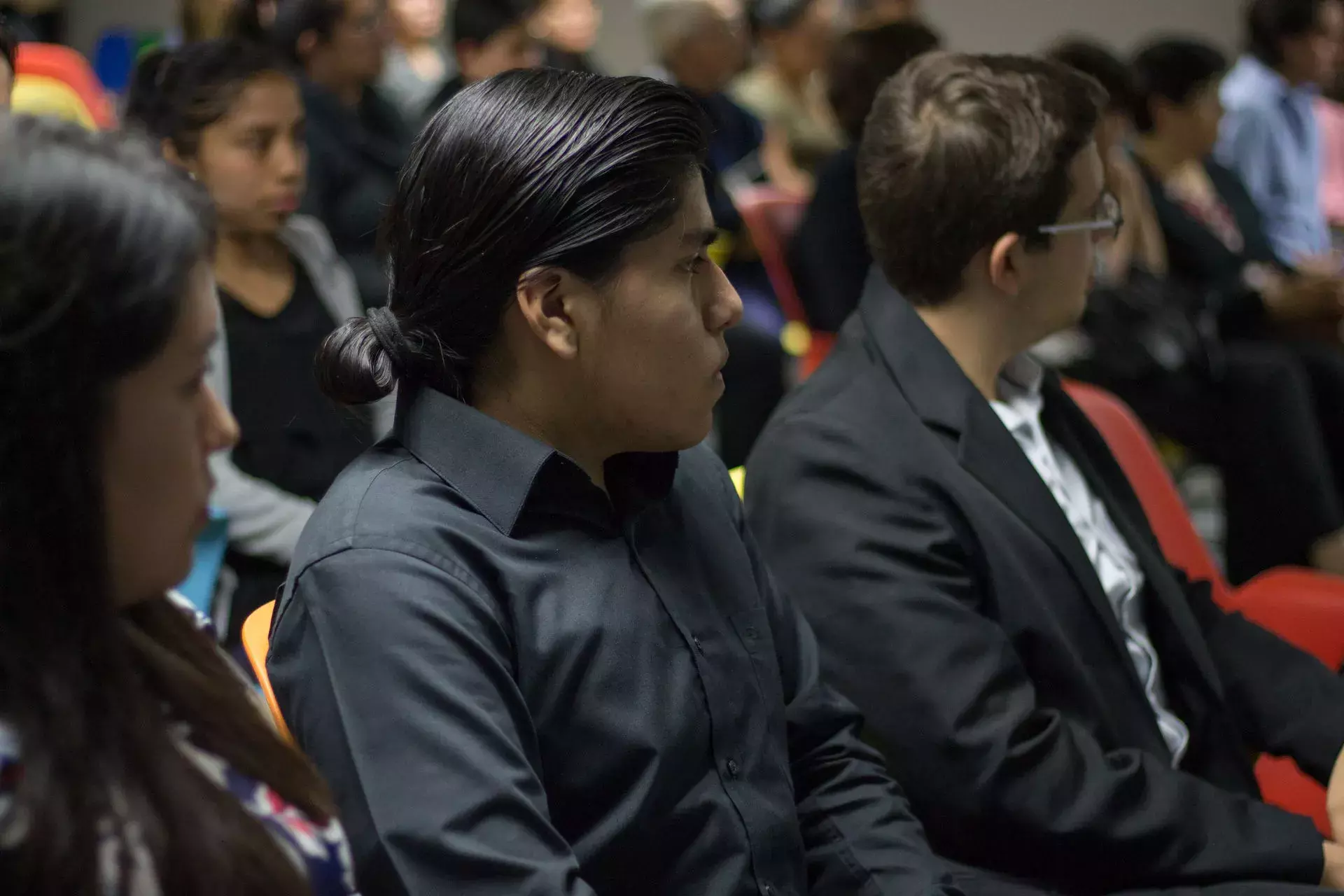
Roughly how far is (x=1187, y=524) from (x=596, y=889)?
45.8 inches

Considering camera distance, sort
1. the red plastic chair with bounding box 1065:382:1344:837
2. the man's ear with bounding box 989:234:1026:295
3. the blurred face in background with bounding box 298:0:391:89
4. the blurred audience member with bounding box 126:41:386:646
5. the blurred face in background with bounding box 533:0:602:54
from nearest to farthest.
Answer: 1. the man's ear with bounding box 989:234:1026:295
2. the red plastic chair with bounding box 1065:382:1344:837
3. the blurred audience member with bounding box 126:41:386:646
4. the blurred face in background with bounding box 298:0:391:89
5. the blurred face in background with bounding box 533:0:602:54

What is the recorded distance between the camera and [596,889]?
41.2 inches

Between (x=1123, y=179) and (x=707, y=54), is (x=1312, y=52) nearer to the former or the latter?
(x=1123, y=179)

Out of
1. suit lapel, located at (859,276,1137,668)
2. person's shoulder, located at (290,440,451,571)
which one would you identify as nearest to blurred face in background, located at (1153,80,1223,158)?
suit lapel, located at (859,276,1137,668)

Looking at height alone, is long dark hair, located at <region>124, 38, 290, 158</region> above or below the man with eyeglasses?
above

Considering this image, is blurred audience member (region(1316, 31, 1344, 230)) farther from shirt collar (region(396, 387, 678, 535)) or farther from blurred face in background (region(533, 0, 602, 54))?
shirt collar (region(396, 387, 678, 535))

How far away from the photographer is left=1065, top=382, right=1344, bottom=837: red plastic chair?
5.59 ft

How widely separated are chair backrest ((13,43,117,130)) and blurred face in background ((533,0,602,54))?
1743 millimetres

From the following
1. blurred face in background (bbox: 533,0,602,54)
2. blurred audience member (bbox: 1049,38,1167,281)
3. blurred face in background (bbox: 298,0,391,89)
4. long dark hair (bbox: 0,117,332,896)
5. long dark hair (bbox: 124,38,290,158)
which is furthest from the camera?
blurred face in background (bbox: 533,0,602,54)

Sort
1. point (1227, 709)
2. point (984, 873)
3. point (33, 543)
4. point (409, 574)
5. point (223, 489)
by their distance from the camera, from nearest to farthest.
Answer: point (33, 543)
point (409, 574)
point (984, 873)
point (1227, 709)
point (223, 489)

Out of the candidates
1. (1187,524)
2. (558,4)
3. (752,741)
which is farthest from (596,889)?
(558,4)

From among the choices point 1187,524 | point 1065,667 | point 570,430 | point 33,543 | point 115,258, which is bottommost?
point 1187,524

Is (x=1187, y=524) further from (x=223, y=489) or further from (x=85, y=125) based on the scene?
(x=85, y=125)

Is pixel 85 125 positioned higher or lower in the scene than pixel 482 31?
higher
